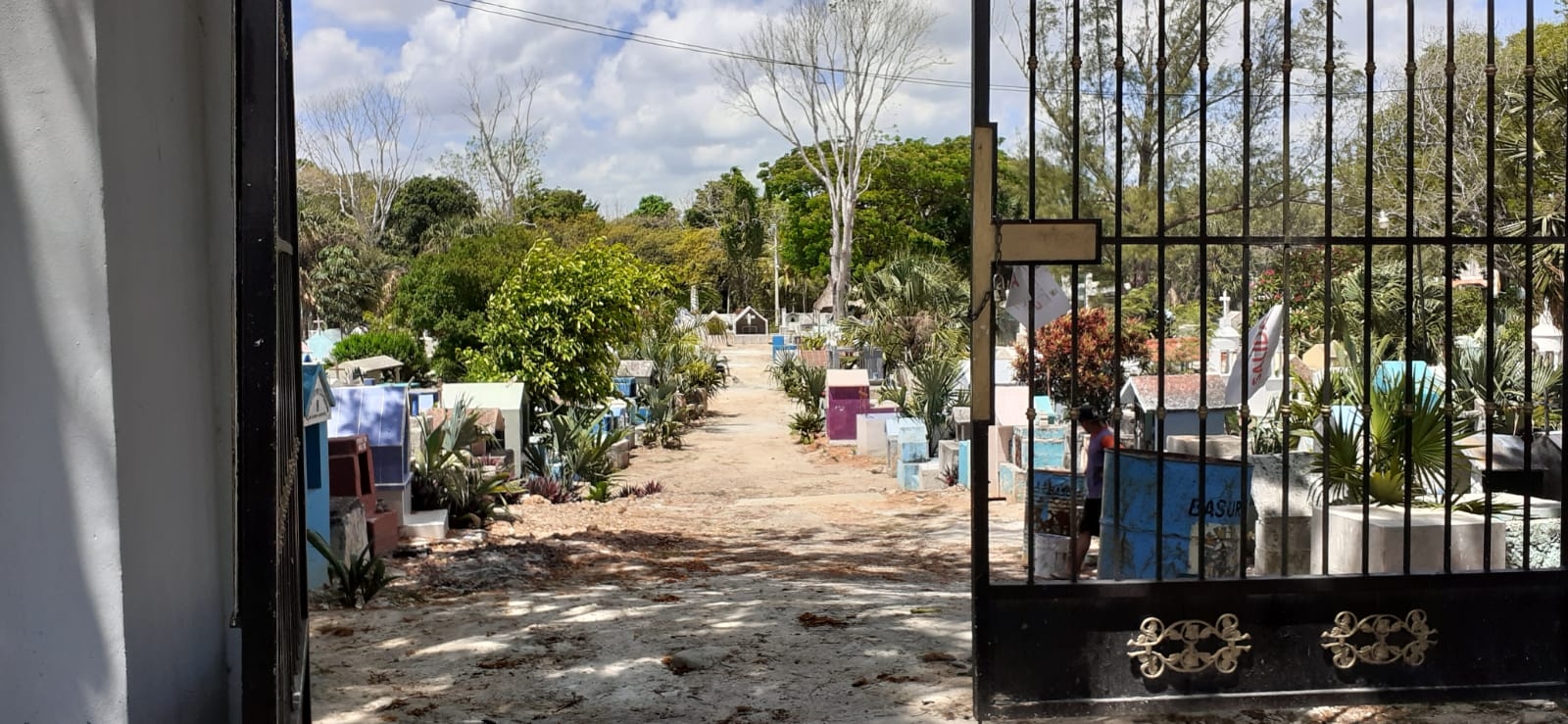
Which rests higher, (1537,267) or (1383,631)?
(1537,267)

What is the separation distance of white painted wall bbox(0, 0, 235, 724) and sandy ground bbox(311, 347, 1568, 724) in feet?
6.21

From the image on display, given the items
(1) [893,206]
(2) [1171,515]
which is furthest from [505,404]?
(1) [893,206]

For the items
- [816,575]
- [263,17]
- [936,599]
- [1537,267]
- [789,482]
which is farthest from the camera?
[789,482]

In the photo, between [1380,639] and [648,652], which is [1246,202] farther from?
[648,652]

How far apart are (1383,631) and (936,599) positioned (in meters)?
2.60

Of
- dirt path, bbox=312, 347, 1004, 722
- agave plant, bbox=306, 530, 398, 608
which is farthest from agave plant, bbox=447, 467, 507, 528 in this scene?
agave plant, bbox=306, 530, 398, 608

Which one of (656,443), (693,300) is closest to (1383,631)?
(656,443)

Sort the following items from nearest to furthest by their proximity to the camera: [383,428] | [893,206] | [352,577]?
[352,577] < [383,428] < [893,206]

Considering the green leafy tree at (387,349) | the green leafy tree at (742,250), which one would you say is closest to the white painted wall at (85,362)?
the green leafy tree at (387,349)

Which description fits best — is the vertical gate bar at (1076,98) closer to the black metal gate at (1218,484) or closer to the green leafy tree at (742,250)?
the black metal gate at (1218,484)

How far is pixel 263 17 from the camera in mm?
2619

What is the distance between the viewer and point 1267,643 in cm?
406

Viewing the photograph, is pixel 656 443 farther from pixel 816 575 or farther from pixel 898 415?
pixel 816 575

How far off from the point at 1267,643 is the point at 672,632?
259 cm
